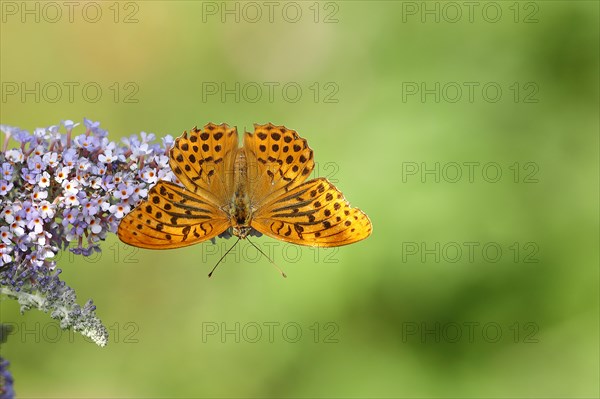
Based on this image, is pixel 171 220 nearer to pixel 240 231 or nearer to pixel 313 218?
pixel 240 231

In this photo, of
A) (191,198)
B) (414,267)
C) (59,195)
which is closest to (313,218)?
(191,198)

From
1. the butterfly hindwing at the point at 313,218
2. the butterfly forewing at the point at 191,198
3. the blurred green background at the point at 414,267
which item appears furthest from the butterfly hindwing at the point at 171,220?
the blurred green background at the point at 414,267

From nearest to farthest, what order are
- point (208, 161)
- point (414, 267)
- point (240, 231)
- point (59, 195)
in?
point (59, 195)
point (240, 231)
point (208, 161)
point (414, 267)

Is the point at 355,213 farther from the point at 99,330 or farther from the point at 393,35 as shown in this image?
the point at 393,35

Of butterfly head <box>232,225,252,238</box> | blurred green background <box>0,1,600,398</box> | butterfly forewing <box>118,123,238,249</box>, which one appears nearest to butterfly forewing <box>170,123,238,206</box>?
butterfly forewing <box>118,123,238,249</box>

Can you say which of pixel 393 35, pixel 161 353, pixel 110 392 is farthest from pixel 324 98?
pixel 110 392

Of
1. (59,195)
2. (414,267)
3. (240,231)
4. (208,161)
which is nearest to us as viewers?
(59,195)
